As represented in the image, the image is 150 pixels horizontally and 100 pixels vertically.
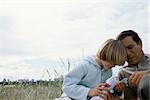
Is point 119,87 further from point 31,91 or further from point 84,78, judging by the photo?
point 31,91

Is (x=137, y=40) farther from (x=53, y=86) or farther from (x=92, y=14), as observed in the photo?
(x=53, y=86)

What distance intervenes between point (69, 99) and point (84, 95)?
8 centimetres

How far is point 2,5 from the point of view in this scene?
1934mm

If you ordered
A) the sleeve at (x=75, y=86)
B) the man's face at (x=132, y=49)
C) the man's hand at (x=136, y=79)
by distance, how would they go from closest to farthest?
1. the man's hand at (x=136, y=79)
2. the sleeve at (x=75, y=86)
3. the man's face at (x=132, y=49)

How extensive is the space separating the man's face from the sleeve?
0.26 metres

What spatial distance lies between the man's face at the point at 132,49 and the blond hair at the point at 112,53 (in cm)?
9

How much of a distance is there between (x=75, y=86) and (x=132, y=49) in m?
0.35

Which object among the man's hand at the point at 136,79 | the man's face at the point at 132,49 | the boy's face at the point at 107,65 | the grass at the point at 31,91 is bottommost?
the grass at the point at 31,91

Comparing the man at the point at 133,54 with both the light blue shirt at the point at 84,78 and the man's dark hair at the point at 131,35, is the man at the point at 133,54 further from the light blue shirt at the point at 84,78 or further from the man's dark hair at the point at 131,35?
the light blue shirt at the point at 84,78

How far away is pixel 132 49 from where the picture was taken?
174 centimetres

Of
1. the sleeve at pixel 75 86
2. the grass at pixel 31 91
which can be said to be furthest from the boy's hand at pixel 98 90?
the grass at pixel 31 91

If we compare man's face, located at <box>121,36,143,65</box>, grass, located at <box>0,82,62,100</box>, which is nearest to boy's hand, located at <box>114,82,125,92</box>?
man's face, located at <box>121,36,143,65</box>

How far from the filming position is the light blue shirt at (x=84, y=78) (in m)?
1.63

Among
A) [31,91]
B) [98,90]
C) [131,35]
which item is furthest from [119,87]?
[31,91]
